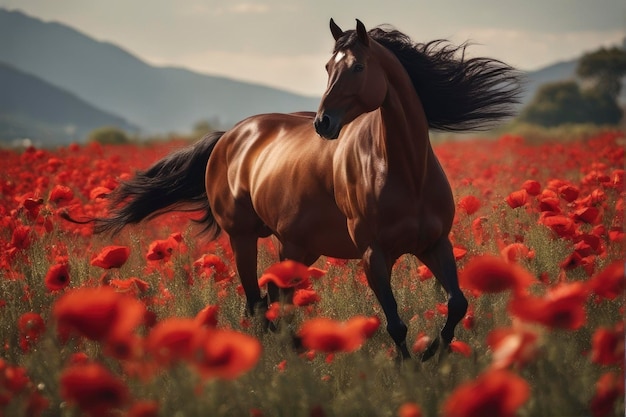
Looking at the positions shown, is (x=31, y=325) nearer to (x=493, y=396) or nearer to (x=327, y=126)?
(x=327, y=126)

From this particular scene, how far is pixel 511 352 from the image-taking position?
81.7 inches

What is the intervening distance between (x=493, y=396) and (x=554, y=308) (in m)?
0.34

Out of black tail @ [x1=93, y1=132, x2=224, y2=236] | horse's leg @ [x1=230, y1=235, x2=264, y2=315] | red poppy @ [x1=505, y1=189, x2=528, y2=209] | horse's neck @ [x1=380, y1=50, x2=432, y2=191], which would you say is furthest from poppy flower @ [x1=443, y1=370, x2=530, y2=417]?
Result: black tail @ [x1=93, y1=132, x2=224, y2=236]

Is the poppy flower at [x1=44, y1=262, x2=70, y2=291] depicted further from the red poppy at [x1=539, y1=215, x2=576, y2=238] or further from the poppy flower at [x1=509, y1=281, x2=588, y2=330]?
the poppy flower at [x1=509, y1=281, x2=588, y2=330]

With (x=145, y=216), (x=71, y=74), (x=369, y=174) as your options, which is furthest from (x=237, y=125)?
(x=71, y=74)

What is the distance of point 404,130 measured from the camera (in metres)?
4.43

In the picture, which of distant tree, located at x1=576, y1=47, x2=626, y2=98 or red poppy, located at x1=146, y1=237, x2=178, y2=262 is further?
distant tree, located at x1=576, y1=47, x2=626, y2=98

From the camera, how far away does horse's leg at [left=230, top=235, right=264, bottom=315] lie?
6.13m

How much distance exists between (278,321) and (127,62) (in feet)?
523

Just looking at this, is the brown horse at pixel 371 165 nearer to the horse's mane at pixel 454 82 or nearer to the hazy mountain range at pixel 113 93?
the horse's mane at pixel 454 82

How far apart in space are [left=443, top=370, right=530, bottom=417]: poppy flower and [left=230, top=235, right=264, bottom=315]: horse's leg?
13.9ft

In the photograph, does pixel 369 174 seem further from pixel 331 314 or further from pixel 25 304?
pixel 25 304

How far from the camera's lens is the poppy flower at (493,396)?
1856 mm

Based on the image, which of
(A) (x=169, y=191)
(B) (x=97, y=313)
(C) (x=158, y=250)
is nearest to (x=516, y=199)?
(C) (x=158, y=250)
